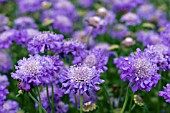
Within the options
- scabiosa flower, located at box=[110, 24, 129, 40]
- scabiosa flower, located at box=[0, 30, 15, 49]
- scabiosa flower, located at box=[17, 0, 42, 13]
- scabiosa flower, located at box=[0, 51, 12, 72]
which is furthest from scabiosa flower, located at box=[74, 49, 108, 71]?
scabiosa flower, located at box=[17, 0, 42, 13]

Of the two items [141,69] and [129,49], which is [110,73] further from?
[141,69]

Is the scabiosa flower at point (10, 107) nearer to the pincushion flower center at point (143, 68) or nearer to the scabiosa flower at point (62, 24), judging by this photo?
the pincushion flower center at point (143, 68)

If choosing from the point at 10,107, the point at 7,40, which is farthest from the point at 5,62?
the point at 10,107

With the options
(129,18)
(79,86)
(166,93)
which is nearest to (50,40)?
(79,86)

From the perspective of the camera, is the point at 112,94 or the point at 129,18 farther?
the point at 129,18

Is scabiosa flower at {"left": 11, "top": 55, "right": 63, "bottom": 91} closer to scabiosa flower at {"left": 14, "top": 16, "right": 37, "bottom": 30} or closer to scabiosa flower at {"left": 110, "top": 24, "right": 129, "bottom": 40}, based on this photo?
scabiosa flower at {"left": 14, "top": 16, "right": 37, "bottom": 30}

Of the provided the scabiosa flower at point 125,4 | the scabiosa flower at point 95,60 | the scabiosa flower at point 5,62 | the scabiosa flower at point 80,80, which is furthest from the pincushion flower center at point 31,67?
the scabiosa flower at point 125,4
